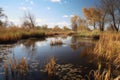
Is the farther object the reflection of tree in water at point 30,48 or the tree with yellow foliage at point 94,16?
the tree with yellow foliage at point 94,16

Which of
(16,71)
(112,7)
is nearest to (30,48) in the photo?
(16,71)

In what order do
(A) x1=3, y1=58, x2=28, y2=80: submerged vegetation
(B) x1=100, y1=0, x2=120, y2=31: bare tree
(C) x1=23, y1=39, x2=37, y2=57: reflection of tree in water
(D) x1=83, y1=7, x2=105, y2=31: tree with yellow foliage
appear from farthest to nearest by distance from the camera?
(D) x1=83, y1=7, x2=105, y2=31: tree with yellow foliage < (B) x1=100, y1=0, x2=120, y2=31: bare tree < (C) x1=23, y1=39, x2=37, y2=57: reflection of tree in water < (A) x1=3, y1=58, x2=28, y2=80: submerged vegetation

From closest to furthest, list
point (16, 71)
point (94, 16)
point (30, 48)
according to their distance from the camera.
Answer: point (16, 71) → point (30, 48) → point (94, 16)

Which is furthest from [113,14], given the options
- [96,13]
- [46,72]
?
[46,72]

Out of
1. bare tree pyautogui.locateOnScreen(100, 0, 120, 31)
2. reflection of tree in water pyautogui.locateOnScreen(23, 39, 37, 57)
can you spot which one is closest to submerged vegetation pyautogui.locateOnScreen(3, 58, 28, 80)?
reflection of tree in water pyautogui.locateOnScreen(23, 39, 37, 57)

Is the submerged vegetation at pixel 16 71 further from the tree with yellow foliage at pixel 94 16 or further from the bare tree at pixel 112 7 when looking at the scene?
the tree with yellow foliage at pixel 94 16

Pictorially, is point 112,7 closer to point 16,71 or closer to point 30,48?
point 30,48

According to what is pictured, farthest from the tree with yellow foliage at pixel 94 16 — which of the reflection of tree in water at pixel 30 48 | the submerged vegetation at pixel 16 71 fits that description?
the submerged vegetation at pixel 16 71

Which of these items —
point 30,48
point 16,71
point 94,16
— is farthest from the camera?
point 94,16

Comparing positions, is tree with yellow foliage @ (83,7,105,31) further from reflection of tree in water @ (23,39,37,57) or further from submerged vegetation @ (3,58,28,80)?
submerged vegetation @ (3,58,28,80)

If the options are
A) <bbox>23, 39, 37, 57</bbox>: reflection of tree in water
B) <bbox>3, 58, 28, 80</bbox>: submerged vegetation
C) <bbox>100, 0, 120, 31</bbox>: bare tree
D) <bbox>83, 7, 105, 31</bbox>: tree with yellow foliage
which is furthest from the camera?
<bbox>83, 7, 105, 31</bbox>: tree with yellow foliage

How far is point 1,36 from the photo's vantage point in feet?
45.4

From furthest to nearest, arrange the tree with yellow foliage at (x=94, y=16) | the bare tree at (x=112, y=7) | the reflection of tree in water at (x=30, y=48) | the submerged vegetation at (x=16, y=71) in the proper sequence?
the tree with yellow foliage at (x=94, y=16), the bare tree at (x=112, y=7), the reflection of tree in water at (x=30, y=48), the submerged vegetation at (x=16, y=71)

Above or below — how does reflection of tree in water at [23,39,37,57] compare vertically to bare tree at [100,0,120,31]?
below
